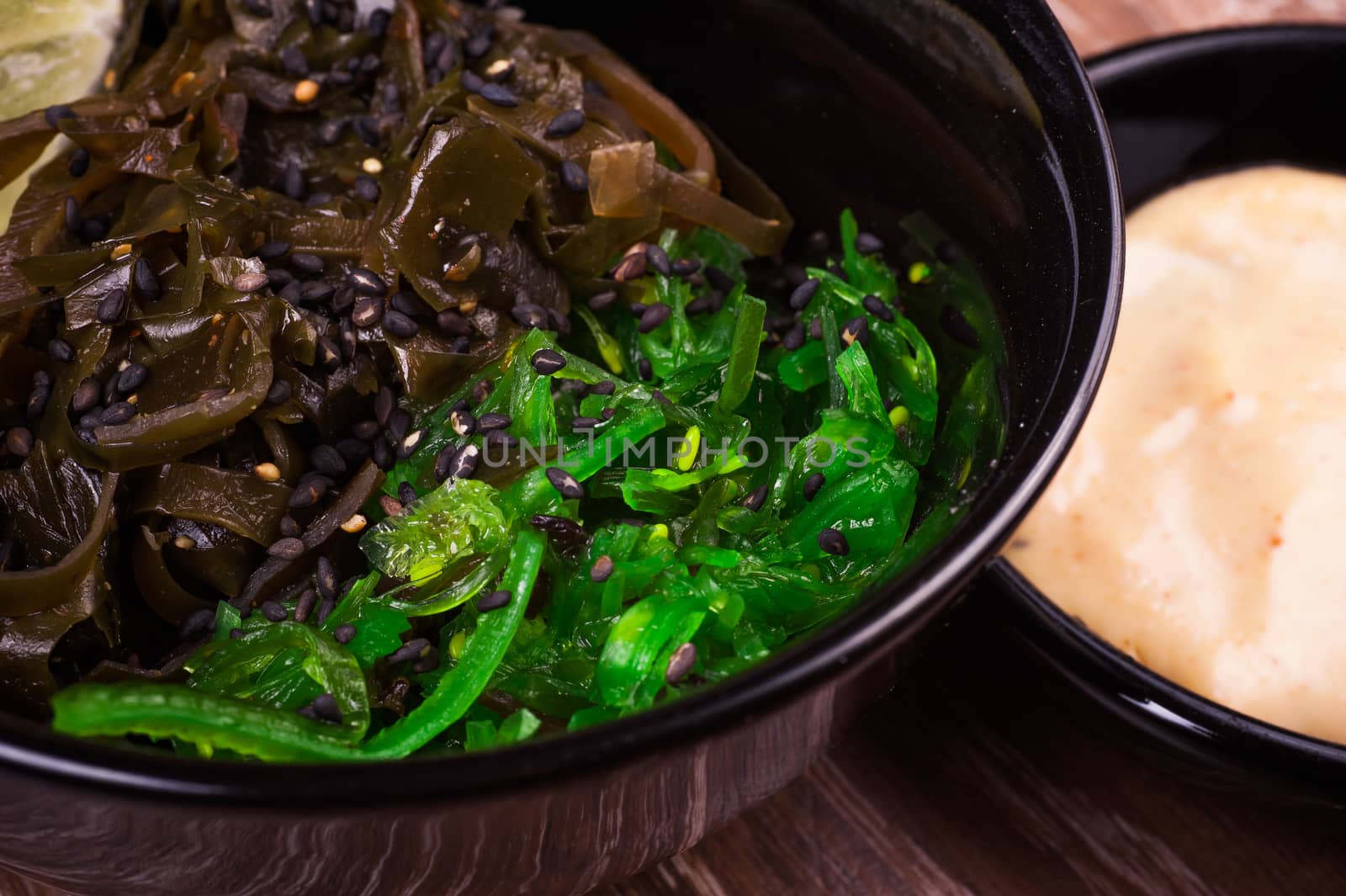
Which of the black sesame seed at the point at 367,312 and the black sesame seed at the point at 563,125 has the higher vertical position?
the black sesame seed at the point at 563,125

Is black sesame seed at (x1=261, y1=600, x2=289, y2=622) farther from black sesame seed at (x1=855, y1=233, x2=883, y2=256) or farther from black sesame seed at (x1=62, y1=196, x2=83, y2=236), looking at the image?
black sesame seed at (x1=855, y1=233, x2=883, y2=256)

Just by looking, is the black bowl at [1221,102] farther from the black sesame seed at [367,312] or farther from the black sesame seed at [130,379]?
the black sesame seed at [130,379]

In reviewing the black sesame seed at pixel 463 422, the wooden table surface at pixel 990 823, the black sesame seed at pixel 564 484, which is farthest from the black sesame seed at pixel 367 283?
the wooden table surface at pixel 990 823

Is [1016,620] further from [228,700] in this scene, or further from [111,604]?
[111,604]

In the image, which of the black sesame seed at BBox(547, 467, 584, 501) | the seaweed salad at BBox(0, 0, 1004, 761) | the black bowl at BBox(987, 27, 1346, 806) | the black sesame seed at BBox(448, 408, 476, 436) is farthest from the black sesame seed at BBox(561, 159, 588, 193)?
the black bowl at BBox(987, 27, 1346, 806)

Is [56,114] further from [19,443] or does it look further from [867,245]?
[867,245]

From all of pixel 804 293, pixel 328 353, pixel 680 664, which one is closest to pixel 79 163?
pixel 328 353

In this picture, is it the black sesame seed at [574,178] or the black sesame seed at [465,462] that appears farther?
the black sesame seed at [574,178]
